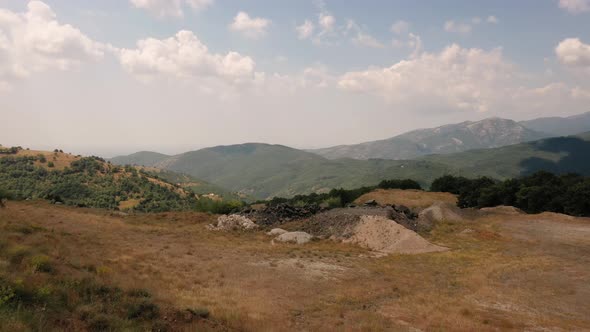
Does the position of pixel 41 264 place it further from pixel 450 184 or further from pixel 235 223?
pixel 450 184

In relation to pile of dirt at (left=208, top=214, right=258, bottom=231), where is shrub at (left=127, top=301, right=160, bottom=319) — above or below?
above

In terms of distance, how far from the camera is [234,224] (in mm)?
44781

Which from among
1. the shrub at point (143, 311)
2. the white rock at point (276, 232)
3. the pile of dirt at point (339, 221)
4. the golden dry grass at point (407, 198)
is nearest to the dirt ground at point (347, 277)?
the white rock at point (276, 232)

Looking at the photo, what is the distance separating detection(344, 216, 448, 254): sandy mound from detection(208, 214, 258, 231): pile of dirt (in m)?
14.7

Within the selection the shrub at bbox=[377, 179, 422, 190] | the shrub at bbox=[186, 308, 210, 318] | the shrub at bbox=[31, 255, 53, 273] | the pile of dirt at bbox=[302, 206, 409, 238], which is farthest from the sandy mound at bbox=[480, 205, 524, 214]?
the shrub at bbox=[31, 255, 53, 273]

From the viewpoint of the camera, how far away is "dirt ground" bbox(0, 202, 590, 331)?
586 inches

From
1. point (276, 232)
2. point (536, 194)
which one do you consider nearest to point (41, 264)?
point (276, 232)

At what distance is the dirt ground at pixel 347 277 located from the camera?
1488 centimetres

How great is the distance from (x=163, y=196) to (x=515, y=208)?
11339 centimetres

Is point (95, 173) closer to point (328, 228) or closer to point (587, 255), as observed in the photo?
point (328, 228)

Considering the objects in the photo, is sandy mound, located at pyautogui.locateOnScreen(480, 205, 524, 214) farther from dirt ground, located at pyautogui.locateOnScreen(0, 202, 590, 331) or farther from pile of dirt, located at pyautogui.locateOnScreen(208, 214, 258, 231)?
pile of dirt, located at pyautogui.locateOnScreen(208, 214, 258, 231)

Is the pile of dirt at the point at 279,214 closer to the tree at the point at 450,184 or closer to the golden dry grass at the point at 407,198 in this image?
the golden dry grass at the point at 407,198

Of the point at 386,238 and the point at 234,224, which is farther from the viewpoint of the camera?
the point at 234,224

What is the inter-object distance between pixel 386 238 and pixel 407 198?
34.9 m
